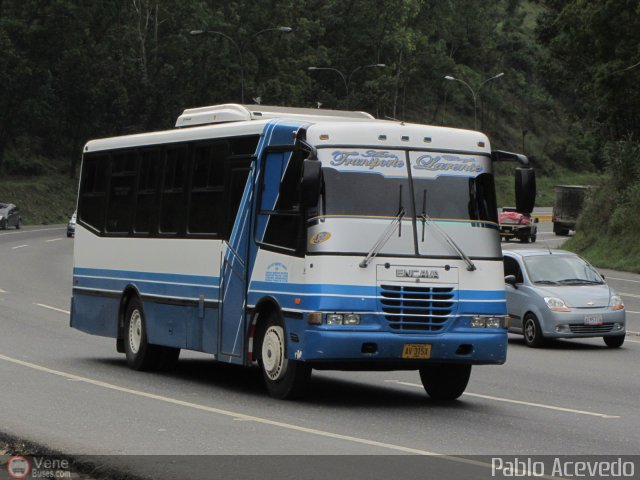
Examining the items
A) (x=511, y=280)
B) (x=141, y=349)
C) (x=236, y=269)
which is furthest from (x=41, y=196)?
(x=236, y=269)

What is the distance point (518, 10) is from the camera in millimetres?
165250

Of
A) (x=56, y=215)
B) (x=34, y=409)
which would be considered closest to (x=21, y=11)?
(x=56, y=215)

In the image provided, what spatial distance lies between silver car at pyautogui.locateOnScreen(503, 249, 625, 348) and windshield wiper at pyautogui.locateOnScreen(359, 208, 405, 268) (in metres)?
9.36

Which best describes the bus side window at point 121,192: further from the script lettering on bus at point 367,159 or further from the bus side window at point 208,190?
the script lettering on bus at point 367,159

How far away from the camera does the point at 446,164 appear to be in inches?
578

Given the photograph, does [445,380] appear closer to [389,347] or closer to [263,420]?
[389,347]

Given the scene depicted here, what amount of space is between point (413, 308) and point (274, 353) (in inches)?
58.6

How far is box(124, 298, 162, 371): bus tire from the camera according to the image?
17.8 m

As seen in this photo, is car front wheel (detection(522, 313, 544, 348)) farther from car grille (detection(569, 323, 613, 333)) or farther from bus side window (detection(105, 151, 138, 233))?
bus side window (detection(105, 151, 138, 233))

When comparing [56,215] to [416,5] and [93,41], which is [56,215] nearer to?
[93,41]

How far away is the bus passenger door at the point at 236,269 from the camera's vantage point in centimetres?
1530

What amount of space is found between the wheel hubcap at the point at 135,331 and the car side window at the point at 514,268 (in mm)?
8184

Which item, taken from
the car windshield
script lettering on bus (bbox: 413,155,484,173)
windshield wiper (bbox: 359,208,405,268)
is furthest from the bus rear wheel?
the car windshield

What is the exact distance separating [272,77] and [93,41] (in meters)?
12.1
